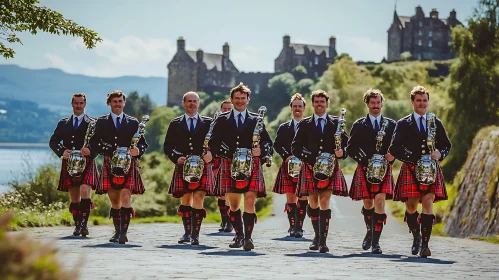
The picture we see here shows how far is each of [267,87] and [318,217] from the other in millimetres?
142799

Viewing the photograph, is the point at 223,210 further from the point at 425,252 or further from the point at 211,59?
the point at 211,59

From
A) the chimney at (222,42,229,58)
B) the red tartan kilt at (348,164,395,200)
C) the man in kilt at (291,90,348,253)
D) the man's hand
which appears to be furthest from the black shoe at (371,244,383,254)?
the chimney at (222,42,229,58)

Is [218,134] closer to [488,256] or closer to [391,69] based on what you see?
[488,256]

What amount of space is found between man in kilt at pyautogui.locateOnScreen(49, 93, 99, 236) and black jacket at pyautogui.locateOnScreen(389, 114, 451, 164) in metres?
4.30

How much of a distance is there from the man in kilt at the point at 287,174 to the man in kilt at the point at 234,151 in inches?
96.0

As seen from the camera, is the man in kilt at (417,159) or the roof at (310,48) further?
the roof at (310,48)

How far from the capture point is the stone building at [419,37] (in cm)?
16238

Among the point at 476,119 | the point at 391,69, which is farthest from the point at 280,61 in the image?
the point at 476,119

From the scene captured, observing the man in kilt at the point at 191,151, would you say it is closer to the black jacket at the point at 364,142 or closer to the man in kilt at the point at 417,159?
the black jacket at the point at 364,142

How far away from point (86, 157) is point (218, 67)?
15833 centimetres

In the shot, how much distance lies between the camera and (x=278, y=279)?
7.64 m

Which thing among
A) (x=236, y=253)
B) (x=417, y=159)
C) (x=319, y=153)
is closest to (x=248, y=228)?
(x=236, y=253)

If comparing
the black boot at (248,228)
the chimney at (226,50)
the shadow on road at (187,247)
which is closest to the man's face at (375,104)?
the black boot at (248,228)

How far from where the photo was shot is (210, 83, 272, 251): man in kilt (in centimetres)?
1124
